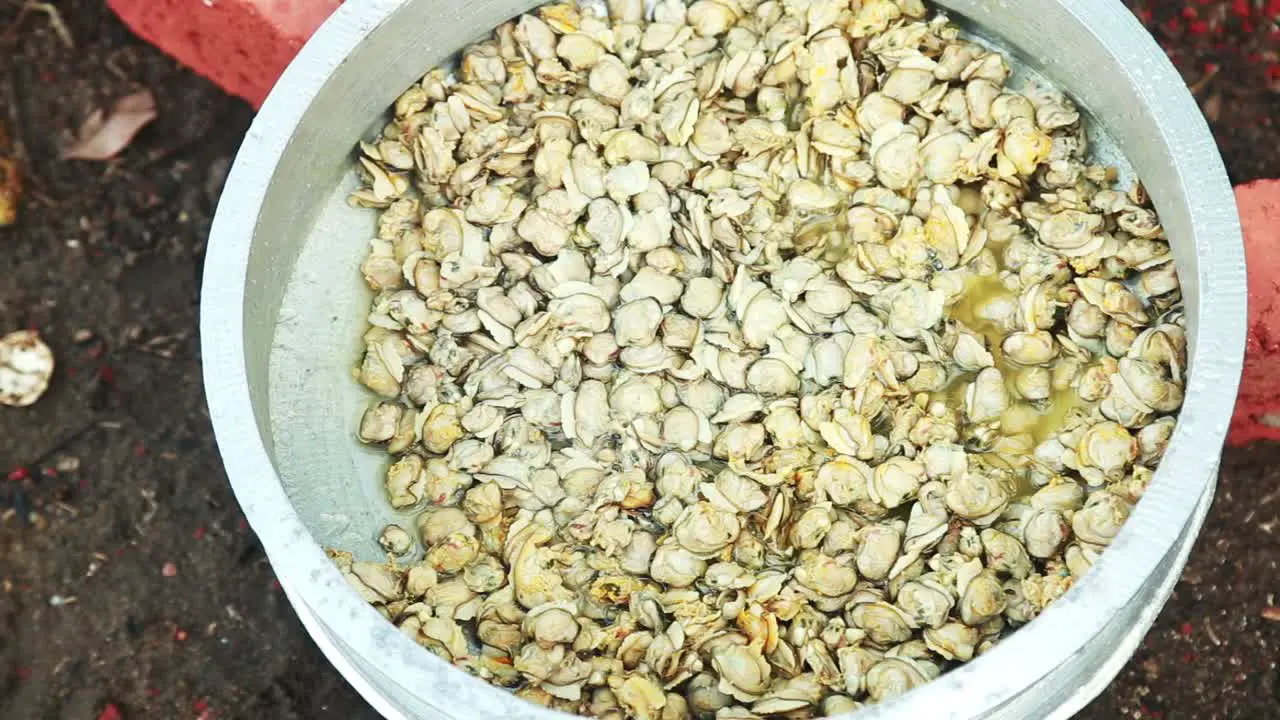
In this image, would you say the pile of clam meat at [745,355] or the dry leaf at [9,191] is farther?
the dry leaf at [9,191]

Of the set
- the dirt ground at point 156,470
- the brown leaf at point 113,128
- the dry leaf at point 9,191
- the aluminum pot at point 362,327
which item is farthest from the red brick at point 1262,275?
the dry leaf at point 9,191

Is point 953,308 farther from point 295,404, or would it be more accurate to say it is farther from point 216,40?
point 216,40

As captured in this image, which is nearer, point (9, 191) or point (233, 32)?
→ point (233, 32)

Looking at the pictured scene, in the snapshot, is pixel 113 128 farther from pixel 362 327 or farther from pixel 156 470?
pixel 362 327

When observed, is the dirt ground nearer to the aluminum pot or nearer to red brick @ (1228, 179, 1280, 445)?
red brick @ (1228, 179, 1280, 445)

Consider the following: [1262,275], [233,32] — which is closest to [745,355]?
[1262,275]

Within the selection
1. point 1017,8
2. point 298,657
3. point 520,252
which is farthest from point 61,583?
point 1017,8

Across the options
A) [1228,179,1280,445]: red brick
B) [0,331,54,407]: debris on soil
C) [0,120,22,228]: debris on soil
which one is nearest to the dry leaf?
[0,120,22,228]: debris on soil

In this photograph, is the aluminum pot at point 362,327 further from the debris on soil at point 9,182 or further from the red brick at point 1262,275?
the debris on soil at point 9,182
